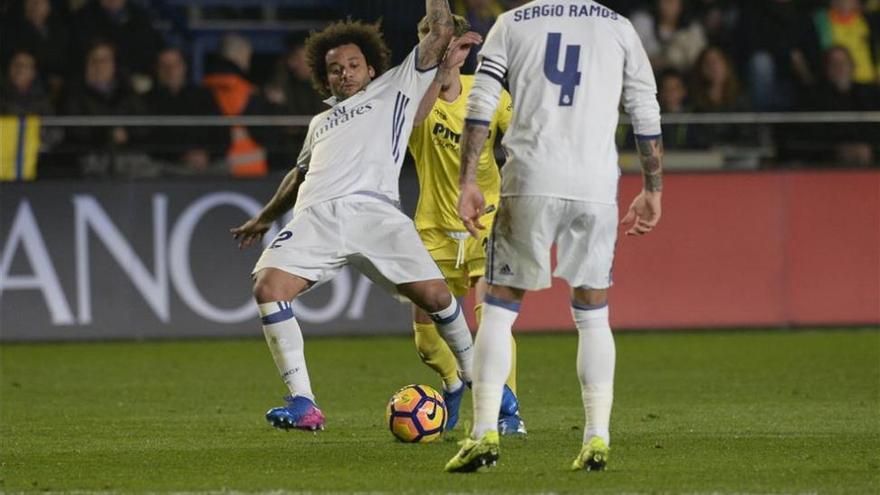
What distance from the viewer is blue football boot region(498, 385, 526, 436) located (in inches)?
333

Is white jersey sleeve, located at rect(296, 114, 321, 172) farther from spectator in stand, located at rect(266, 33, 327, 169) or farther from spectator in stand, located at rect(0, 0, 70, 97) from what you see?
spectator in stand, located at rect(0, 0, 70, 97)

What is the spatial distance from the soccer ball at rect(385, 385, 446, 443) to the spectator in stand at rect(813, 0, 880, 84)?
10009 mm

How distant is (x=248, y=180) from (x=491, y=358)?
26.3ft

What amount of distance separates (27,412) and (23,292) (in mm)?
4619

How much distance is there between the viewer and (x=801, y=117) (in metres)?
15.6

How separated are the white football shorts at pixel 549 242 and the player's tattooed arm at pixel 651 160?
0.19 m

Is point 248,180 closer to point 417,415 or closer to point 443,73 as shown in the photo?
point 443,73

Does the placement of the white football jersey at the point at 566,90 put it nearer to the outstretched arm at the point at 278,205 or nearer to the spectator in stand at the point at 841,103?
the outstretched arm at the point at 278,205

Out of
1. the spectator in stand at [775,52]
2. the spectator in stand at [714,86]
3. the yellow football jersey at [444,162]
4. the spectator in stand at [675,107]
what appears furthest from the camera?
the spectator in stand at [775,52]

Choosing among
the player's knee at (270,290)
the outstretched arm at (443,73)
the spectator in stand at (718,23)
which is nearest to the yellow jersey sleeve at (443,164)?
the outstretched arm at (443,73)

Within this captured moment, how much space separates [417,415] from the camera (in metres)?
8.20

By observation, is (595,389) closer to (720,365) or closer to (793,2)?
(720,365)

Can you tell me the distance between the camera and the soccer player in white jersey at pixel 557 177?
6820 mm

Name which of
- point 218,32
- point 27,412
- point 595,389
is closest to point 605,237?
point 595,389
